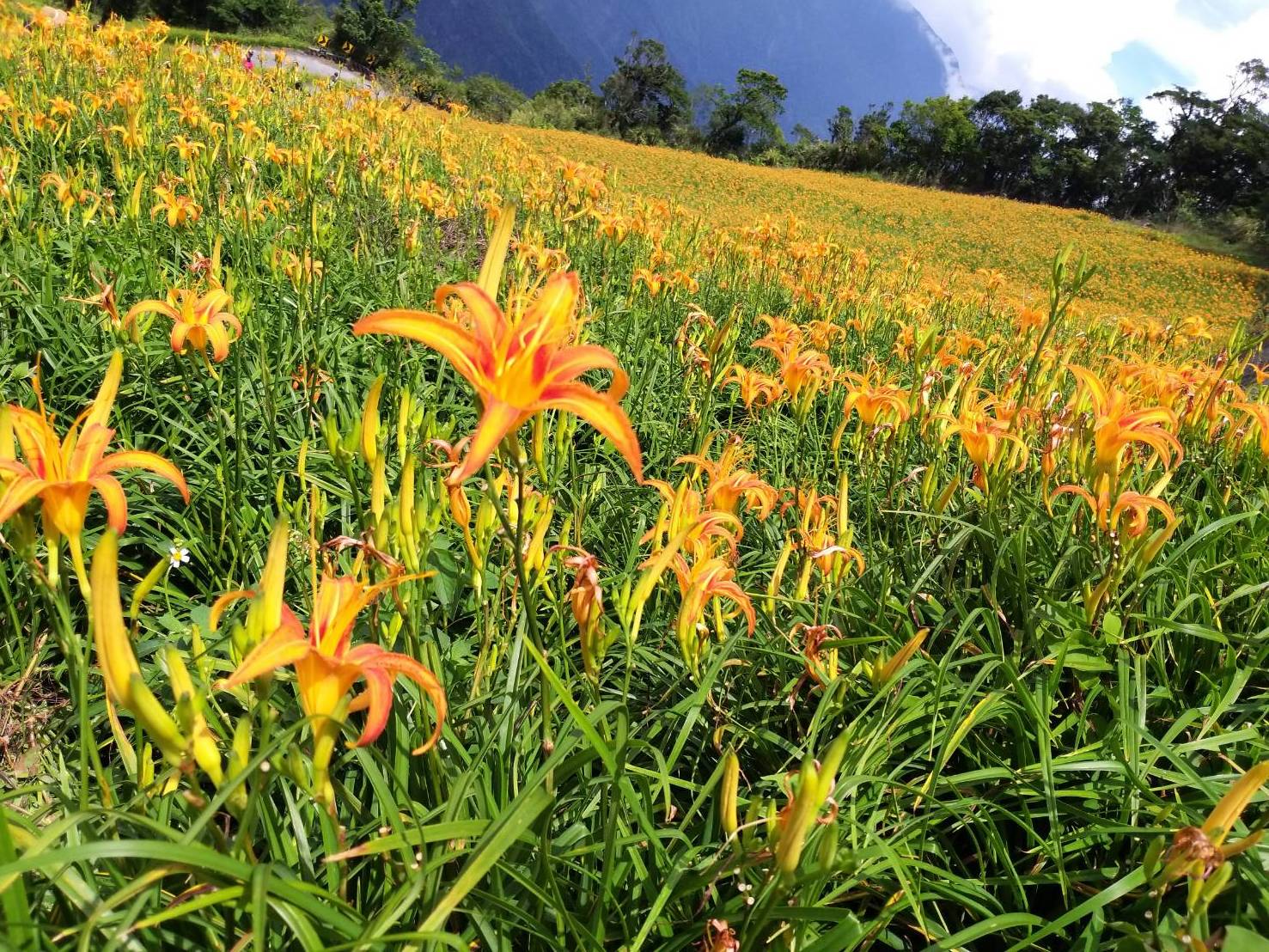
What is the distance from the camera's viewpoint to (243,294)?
2.30 metres

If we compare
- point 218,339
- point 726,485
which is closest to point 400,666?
point 726,485

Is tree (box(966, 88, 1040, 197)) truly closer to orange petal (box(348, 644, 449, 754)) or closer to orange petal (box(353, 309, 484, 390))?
orange petal (box(353, 309, 484, 390))

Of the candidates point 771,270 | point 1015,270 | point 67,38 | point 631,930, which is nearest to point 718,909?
point 631,930

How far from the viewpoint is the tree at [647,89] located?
170ft

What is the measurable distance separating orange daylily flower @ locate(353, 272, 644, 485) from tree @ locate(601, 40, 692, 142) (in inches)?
2187

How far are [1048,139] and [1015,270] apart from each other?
1505 inches

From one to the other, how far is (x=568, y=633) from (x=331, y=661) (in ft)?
3.89

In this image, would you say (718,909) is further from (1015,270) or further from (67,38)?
(1015,270)

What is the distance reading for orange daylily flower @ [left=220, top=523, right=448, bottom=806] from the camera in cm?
70

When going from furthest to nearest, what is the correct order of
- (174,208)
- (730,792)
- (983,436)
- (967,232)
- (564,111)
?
(564,111) < (967,232) < (174,208) < (983,436) < (730,792)

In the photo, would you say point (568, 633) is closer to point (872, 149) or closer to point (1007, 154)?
point (872, 149)

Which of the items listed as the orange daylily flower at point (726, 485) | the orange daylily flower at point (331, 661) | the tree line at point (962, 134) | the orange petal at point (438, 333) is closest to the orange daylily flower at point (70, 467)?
the orange daylily flower at point (331, 661)

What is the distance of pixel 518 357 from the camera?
0.80m

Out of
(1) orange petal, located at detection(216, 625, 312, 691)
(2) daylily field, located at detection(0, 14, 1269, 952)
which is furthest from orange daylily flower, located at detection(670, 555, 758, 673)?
(1) orange petal, located at detection(216, 625, 312, 691)
